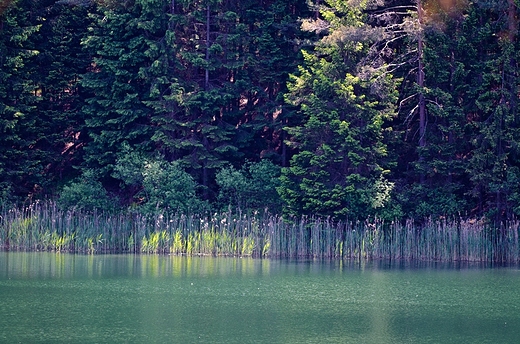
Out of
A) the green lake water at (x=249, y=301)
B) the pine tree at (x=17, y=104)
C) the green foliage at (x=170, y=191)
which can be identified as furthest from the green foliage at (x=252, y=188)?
the pine tree at (x=17, y=104)

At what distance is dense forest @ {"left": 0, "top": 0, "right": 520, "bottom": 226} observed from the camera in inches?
930

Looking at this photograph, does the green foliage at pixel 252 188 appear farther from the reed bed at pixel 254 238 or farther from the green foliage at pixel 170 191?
the reed bed at pixel 254 238

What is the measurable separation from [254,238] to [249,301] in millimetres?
7184

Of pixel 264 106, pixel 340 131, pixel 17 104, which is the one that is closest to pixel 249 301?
pixel 340 131

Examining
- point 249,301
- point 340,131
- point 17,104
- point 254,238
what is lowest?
point 249,301

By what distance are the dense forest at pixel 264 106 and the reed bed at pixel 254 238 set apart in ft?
4.19

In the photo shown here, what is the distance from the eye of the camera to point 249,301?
15.4 metres

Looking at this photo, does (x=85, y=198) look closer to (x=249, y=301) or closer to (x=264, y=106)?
(x=264, y=106)

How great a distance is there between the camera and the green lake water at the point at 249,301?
1253cm

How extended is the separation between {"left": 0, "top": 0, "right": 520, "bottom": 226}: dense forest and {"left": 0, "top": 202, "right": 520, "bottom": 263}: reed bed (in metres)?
1.28

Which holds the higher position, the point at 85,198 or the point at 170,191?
the point at 170,191

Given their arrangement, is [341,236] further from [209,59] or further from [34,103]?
[34,103]

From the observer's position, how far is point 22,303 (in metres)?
14.5

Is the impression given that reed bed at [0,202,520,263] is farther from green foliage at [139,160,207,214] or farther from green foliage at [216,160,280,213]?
green foliage at [216,160,280,213]
